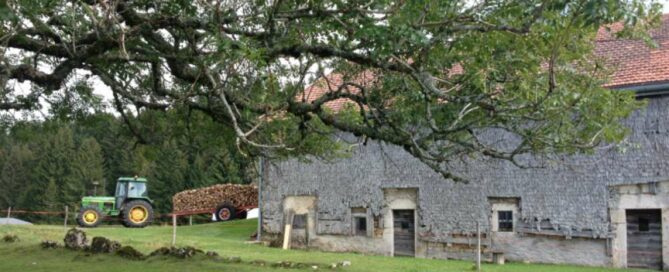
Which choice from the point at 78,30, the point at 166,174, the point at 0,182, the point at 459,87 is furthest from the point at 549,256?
the point at 0,182

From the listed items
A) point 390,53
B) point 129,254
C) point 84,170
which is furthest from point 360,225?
point 84,170

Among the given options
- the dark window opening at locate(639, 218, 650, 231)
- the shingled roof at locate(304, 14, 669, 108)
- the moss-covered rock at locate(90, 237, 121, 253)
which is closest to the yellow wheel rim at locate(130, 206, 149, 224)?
the moss-covered rock at locate(90, 237, 121, 253)

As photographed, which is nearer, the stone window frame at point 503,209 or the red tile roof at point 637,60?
the red tile roof at point 637,60

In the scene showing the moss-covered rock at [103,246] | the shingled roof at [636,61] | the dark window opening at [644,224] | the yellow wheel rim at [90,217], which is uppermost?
the shingled roof at [636,61]

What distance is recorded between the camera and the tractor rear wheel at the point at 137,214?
2897 cm

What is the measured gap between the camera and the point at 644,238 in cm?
1473

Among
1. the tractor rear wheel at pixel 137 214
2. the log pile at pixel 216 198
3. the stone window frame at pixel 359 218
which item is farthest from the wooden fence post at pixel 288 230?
the log pile at pixel 216 198

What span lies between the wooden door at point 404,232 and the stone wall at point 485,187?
0.36 meters

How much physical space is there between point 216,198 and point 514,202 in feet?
68.1

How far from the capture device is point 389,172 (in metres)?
18.6

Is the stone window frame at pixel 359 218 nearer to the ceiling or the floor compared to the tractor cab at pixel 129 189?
nearer to the floor

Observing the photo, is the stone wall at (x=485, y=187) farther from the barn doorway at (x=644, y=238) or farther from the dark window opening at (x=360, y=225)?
the barn doorway at (x=644, y=238)

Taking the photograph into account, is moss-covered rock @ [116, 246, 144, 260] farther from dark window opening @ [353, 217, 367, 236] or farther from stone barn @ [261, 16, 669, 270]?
dark window opening @ [353, 217, 367, 236]

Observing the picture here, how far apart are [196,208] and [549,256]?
22.4m
